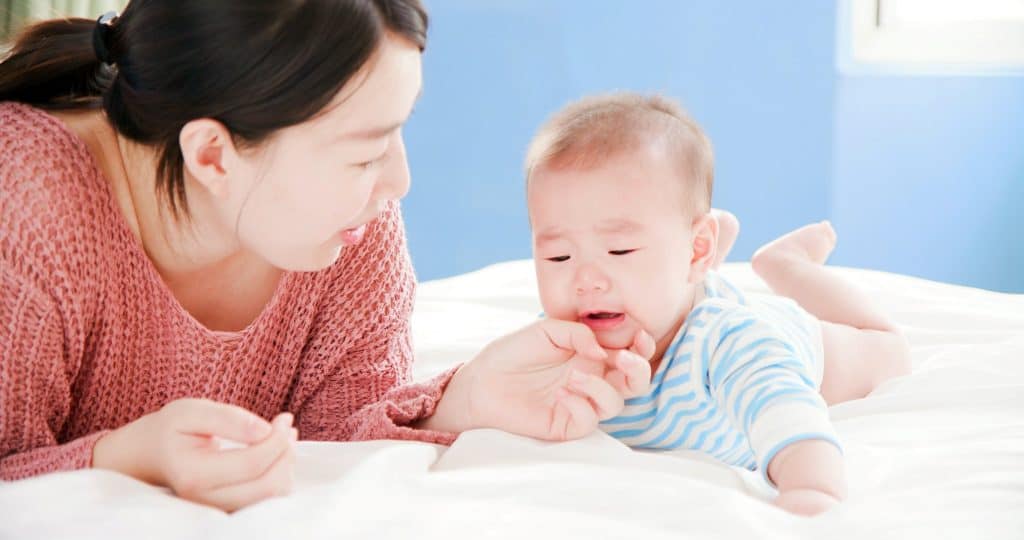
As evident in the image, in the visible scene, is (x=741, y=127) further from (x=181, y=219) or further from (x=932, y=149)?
(x=181, y=219)

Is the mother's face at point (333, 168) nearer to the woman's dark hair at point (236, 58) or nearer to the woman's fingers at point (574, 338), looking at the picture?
the woman's dark hair at point (236, 58)

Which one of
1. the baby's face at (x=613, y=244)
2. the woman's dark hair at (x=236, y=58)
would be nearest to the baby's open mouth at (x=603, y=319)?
the baby's face at (x=613, y=244)

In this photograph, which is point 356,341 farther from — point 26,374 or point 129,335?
point 26,374

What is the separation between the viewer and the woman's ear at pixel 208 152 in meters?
1.03

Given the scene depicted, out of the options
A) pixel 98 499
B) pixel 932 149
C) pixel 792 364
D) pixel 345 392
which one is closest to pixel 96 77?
pixel 345 392

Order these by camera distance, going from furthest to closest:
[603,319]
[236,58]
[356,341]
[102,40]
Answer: [356,341]
[603,319]
[102,40]
[236,58]

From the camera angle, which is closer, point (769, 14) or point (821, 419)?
point (821, 419)

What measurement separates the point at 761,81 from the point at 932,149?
64 centimetres

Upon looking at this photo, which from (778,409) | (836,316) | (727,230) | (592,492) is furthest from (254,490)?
(836,316)

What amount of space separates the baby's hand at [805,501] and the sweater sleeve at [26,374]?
62 centimetres

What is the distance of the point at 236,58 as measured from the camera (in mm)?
987

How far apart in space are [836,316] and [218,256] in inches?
37.8

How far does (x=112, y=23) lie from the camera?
112cm

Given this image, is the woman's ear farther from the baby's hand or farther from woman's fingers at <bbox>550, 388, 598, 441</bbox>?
the baby's hand
